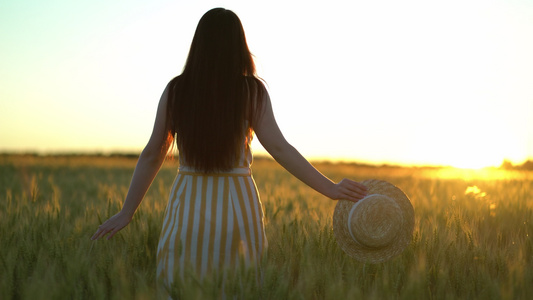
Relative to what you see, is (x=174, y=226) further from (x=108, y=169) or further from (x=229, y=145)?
(x=108, y=169)

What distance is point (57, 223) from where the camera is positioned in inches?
129

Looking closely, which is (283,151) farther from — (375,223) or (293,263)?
(293,263)

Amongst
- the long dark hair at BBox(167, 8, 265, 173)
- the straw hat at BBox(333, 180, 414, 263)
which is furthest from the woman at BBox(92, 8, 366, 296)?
the straw hat at BBox(333, 180, 414, 263)

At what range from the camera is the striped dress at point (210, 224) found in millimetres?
2059

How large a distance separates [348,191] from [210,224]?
0.61 meters

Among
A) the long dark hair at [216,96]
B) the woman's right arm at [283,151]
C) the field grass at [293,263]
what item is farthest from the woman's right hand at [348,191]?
the long dark hair at [216,96]

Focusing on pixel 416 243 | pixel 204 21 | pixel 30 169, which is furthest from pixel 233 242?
pixel 30 169

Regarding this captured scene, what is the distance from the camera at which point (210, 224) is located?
2.06 m

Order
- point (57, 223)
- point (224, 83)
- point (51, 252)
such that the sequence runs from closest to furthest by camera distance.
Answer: point (224, 83), point (51, 252), point (57, 223)

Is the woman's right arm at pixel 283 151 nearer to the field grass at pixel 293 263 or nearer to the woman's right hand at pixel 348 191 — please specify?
the woman's right hand at pixel 348 191

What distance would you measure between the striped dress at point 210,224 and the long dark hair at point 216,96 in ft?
0.26

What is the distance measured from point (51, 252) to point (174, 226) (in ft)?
2.44

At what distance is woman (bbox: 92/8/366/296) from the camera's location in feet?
6.59

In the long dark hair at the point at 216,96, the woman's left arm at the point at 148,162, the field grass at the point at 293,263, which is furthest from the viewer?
the woman's left arm at the point at 148,162
